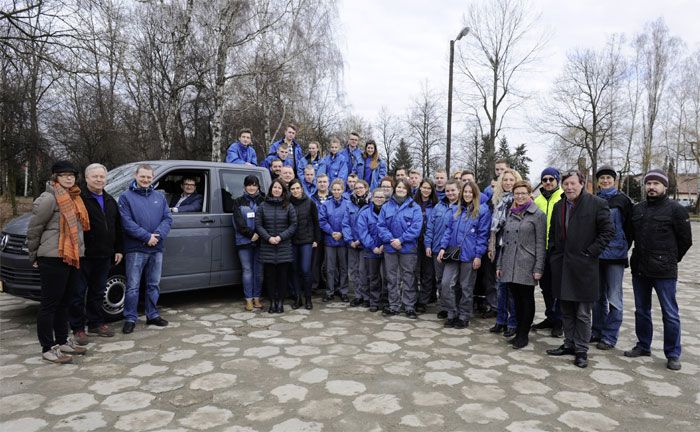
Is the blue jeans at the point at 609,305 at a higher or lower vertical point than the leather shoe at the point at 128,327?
higher

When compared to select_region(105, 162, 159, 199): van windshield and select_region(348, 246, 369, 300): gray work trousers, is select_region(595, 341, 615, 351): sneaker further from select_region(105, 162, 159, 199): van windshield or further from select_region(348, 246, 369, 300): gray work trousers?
select_region(105, 162, 159, 199): van windshield

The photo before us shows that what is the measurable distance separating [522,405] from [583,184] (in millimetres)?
2406

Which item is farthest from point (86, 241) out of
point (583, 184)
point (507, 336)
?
point (583, 184)

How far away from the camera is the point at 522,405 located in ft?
11.8

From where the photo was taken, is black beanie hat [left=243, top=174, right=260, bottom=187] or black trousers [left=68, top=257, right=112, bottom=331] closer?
black trousers [left=68, top=257, right=112, bottom=331]

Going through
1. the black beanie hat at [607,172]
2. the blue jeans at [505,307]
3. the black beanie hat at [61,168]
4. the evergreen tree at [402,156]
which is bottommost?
the blue jeans at [505,307]

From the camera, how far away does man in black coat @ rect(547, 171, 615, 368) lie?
14.9ft

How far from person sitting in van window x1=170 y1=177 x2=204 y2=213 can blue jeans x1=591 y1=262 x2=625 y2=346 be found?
5151mm

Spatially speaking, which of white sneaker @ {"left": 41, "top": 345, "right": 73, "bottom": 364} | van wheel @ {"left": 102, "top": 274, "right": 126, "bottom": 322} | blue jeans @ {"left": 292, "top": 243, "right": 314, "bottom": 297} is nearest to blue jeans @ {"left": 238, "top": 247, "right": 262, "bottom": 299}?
blue jeans @ {"left": 292, "top": 243, "right": 314, "bottom": 297}

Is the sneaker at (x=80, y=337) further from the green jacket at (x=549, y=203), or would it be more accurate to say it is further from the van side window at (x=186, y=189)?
the green jacket at (x=549, y=203)

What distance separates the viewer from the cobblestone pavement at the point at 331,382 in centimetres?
331

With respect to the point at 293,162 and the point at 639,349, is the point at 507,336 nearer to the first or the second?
the point at 639,349

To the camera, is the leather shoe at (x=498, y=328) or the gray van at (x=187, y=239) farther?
the leather shoe at (x=498, y=328)

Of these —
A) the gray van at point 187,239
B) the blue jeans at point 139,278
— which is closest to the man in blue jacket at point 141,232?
the blue jeans at point 139,278
